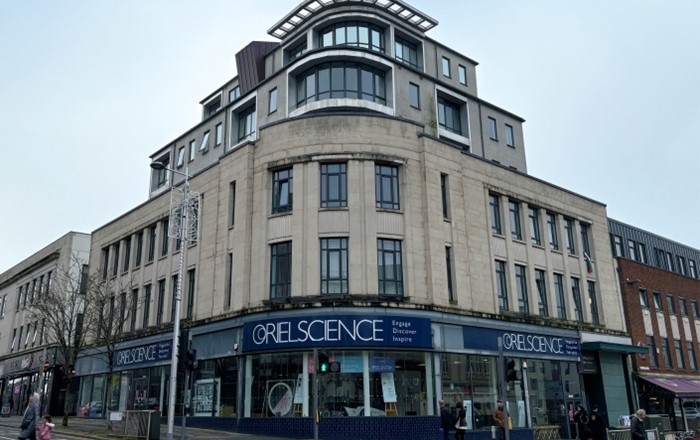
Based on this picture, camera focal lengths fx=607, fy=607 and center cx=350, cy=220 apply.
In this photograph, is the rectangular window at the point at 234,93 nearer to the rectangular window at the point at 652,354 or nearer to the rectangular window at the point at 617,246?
the rectangular window at the point at 617,246

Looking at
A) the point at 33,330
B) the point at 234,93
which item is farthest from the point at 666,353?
the point at 33,330

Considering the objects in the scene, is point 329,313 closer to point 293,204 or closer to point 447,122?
point 293,204

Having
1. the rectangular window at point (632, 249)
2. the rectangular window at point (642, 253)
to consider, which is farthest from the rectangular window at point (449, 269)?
the rectangular window at point (642, 253)

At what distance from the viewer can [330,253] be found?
27688 millimetres

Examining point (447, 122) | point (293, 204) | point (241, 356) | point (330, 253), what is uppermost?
point (447, 122)

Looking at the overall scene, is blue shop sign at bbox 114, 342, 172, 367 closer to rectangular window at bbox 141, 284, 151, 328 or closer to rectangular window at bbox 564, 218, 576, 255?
rectangular window at bbox 141, 284, 151, 328

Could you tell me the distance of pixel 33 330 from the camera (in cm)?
5275

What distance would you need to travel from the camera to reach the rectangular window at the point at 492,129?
4076 cm

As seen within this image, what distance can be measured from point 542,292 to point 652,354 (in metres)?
12.5

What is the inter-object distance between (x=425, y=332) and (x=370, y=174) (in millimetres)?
7693

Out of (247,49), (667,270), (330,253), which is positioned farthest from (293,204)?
(667,270)

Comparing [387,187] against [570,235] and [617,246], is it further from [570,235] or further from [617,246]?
[617,246]

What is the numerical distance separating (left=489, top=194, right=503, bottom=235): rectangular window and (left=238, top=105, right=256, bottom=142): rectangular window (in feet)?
50.3

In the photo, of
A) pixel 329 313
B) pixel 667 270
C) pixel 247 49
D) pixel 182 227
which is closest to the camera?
pixel 182 227
